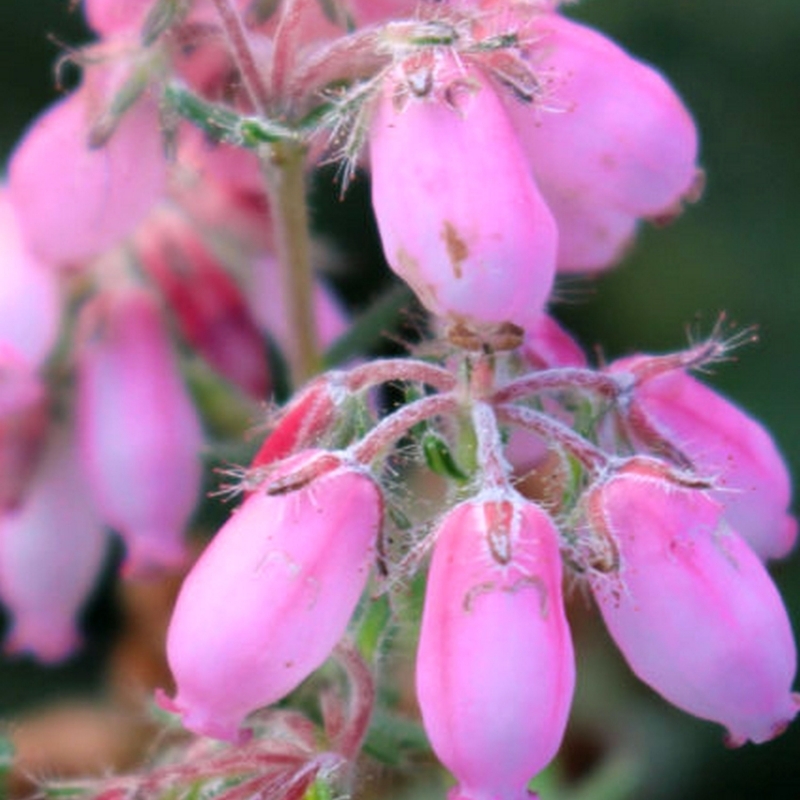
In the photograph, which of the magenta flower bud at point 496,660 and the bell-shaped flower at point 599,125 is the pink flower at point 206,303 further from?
the magenta flower bud at point 496,660

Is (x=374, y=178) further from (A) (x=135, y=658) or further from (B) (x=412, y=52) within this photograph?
(A) (x=135, y=658)

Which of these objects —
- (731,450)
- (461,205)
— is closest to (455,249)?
(461,205)

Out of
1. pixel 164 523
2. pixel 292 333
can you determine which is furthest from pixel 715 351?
pixel 164 523

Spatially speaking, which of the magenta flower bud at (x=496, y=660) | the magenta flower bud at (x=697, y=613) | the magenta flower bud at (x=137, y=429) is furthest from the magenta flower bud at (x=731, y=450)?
the magenta flower bud at (x=137, y=429)

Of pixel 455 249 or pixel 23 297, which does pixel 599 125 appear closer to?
pixel 455 249

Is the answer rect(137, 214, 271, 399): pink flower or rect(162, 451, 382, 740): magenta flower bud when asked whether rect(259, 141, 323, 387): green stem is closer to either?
rect(137, 214, 271, 399): pink flower

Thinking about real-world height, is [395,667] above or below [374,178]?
below
